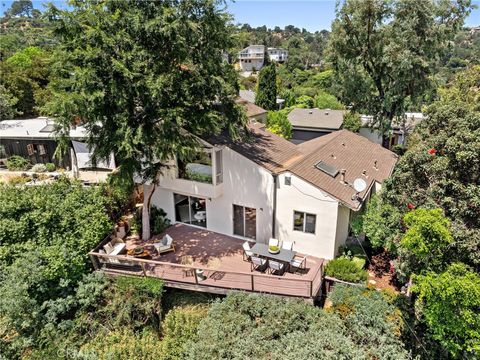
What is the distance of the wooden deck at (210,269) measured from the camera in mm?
12969

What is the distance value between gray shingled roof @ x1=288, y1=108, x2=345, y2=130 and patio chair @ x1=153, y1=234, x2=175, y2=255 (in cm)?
2467

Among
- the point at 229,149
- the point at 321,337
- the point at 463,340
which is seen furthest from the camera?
the point at 229,149

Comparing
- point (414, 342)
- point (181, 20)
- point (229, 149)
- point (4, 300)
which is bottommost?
point (414, 342)

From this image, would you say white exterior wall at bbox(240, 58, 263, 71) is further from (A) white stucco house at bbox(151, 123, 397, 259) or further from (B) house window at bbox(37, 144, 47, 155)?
(A) white stucco house at bbox(151, 123, 397, 259)

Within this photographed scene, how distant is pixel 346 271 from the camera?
13.6 meters

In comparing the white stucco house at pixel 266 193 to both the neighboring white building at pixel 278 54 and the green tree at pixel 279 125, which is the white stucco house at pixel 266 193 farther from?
the neighboring white building at pixel 278 54

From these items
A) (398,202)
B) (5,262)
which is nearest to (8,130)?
(5,262)

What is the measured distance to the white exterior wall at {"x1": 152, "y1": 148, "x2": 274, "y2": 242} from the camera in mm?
15719

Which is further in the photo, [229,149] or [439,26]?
[439,26]

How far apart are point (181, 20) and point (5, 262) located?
42.9 ft

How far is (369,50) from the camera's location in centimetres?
2617

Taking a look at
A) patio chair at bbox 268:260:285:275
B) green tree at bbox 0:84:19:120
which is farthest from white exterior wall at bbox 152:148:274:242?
green tree at bbox 0:84:19:120

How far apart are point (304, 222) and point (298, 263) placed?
228 cm

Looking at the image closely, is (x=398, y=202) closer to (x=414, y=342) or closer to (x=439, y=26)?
(x=414, y=342)
